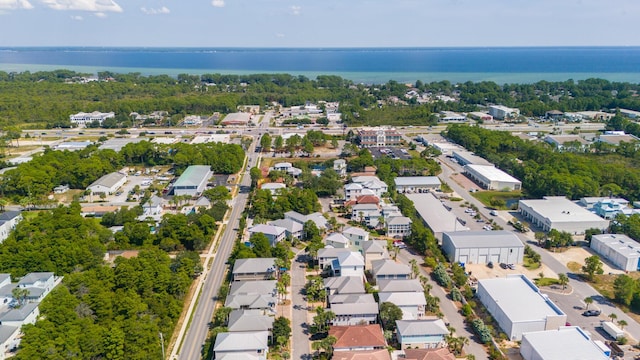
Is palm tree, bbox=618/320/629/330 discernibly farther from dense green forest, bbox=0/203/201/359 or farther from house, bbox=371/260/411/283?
dense green forest, bbox=0/203/201/359

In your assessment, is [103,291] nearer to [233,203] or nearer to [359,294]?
[359,294]

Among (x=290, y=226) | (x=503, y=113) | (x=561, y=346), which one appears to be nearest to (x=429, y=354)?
(x=561, y=346)

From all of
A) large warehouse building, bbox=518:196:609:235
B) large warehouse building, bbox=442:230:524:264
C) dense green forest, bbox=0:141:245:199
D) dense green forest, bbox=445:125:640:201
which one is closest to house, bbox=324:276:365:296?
large warehouse building, bbox=442:230:524:264

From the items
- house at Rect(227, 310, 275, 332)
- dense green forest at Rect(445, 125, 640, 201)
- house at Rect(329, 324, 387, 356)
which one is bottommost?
house at Rect(329, 324, 387, 356)

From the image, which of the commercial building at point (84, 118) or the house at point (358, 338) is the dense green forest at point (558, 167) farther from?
the commercial building at point (84, 118)

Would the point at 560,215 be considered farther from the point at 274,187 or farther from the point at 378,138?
the point at 378,138

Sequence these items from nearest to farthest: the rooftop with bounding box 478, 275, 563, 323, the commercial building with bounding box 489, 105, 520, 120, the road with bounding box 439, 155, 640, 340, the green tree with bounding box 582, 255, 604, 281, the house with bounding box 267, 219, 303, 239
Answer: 1. the rooftop with bounding box 478, 275, 563, 323
2. the road with bounding box 439, 155, 640, 340
3. the green tree with bounding box 582, 255, 604, 281
4. the house with bounding box 267, 219, 303, 239
5. the commercial building with bounding box 489, 105, 520, 120

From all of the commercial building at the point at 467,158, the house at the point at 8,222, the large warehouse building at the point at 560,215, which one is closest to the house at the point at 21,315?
the house at the point at 8,222
